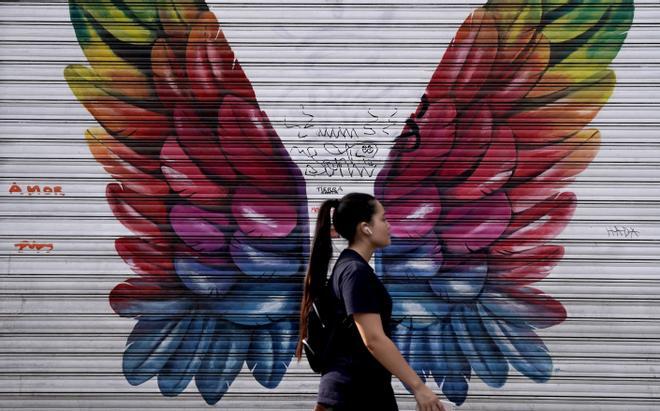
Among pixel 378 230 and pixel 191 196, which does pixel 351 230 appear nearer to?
pixel 378 230

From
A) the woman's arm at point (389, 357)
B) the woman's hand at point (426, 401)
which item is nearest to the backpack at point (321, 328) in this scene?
the woman's arm at point (389, 357)

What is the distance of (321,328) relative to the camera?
13.0 feet

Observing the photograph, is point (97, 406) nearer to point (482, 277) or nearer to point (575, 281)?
point (482, 277)

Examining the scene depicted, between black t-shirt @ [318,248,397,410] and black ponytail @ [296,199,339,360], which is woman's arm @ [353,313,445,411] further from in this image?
black ponytail @ [296,199,339,360]

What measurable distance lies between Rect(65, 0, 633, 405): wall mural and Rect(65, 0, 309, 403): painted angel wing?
1cm

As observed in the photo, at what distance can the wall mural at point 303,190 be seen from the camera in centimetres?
Answer: 638

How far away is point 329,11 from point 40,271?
2.90 metres

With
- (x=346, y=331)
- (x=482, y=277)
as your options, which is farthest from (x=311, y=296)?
(x=482, y=277)

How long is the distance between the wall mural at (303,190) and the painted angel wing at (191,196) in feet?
0.03

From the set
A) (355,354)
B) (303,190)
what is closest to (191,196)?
(303,190)

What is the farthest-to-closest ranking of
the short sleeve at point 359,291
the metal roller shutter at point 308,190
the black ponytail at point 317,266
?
the metal roller shutter at point 308,190 → the black ponytail at point 317,266 → the short sleeve at point 359,291

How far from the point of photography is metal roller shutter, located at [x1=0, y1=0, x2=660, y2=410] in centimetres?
636

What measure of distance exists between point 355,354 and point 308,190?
9.01 ft

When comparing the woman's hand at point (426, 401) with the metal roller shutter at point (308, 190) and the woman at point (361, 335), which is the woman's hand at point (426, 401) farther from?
the metal roller shutter at point (308, 190)
